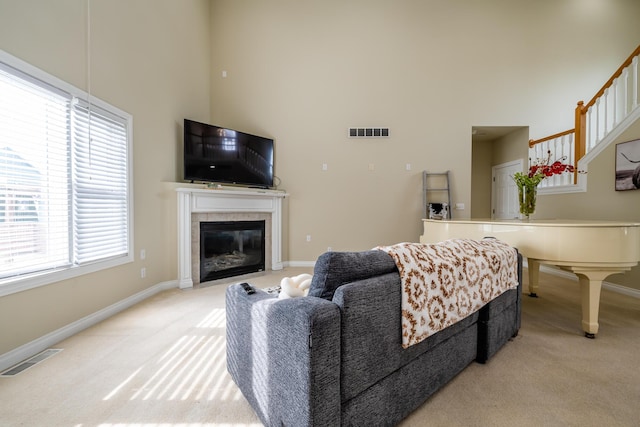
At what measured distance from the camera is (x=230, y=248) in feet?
13.3

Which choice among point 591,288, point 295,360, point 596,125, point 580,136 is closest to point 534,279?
point 591,288

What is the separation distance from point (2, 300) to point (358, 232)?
13.4 feet

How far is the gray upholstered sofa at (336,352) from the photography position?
918 mm

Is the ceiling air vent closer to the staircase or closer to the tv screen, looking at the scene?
the tv screen

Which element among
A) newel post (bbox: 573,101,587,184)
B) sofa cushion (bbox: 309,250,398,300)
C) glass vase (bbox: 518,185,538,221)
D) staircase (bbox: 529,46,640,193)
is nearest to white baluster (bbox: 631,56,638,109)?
staircase (bbox: 529,46,640,193)

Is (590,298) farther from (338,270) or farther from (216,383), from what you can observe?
(216,383)

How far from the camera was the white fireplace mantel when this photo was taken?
11.4 feet

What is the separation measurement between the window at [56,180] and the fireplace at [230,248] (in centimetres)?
103

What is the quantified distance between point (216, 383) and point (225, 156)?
10.4ft

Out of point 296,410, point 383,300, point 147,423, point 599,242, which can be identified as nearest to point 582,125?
point 599,242

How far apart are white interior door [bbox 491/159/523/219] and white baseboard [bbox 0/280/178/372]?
6.18m

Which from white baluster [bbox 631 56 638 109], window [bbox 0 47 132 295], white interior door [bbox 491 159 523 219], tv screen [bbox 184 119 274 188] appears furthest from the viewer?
white interior door [bbox 491 159 523 219]

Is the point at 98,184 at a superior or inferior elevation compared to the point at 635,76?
inferior

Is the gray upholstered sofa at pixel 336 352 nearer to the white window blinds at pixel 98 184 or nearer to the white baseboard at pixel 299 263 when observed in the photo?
→ the white window blinds at pixel 98 184
